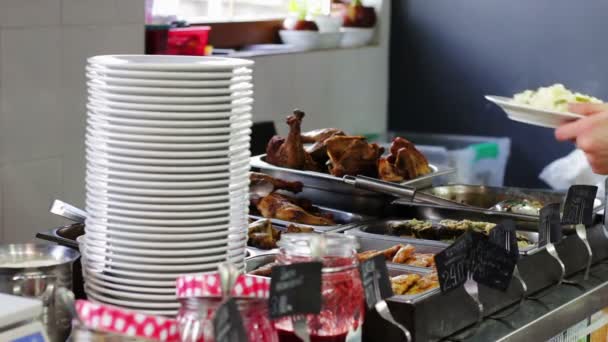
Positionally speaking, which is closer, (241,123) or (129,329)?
(129,329)

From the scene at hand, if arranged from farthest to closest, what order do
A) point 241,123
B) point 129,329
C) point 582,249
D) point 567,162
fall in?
point 567,162, point 582,249, point 241,123, point 129,329

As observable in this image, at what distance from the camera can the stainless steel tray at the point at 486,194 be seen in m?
2.85

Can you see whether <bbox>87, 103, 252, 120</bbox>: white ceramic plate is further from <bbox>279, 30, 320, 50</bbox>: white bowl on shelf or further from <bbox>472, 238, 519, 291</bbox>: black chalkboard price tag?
<bbox>279, 30, 320, 50</bbox>: white bowl on shelf

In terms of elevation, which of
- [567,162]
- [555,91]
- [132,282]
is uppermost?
[555,91]

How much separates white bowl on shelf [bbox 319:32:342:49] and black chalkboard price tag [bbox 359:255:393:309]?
3305 mm

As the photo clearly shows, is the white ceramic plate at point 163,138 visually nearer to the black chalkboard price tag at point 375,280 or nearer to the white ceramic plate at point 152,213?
the white ceramic plate at point 152,213

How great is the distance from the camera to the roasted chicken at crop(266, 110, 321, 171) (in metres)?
2.75

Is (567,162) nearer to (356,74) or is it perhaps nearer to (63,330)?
(356,74)

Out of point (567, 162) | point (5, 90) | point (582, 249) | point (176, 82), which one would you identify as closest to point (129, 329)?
point (176, 82)

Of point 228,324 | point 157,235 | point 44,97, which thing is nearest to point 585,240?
point 157,235

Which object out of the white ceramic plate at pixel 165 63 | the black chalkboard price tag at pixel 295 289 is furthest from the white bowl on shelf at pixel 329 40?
the black chalkboard price tag at pixel 295 289

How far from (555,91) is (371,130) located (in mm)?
2926

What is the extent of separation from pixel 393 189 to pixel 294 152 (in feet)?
1.26

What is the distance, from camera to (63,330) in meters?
1.60
